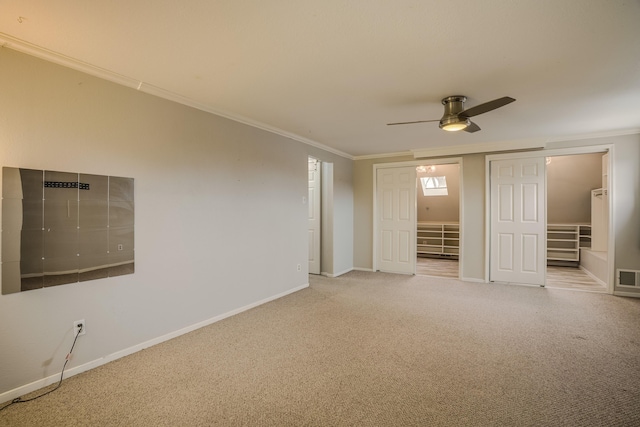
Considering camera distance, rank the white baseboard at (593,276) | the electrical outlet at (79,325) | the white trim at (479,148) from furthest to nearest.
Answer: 1. the white baseboard at (593,276)
2. the white trim at (479,148)
3. the electrical outlet at (79,325)

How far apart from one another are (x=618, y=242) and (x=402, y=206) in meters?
3.14

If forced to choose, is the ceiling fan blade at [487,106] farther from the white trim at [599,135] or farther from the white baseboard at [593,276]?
the white baseboard at [593,276]

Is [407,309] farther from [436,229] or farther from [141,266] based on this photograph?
[436,229]

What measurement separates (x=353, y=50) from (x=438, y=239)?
6790 mm

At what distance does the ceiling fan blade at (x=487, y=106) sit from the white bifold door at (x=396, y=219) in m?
2.97

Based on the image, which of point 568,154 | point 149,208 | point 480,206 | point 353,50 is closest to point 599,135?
point 568,154

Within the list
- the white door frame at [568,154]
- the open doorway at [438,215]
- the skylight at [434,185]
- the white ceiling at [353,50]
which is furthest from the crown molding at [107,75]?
the skylight at [434,185]

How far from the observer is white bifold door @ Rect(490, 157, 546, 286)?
4832 mm

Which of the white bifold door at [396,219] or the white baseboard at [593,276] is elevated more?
the white bifold door at [396,219]

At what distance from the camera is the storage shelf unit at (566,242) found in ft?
21.0

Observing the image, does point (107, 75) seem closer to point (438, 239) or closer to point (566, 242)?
point (438, 239)

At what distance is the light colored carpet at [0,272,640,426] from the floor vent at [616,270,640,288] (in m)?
0.77

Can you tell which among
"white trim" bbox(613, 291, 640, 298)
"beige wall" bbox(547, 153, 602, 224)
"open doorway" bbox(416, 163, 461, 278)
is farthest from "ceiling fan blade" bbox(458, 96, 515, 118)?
"beige wall" bbox(547, 153, 602, 224)

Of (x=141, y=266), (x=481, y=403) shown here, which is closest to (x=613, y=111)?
(x=481, y=403)
